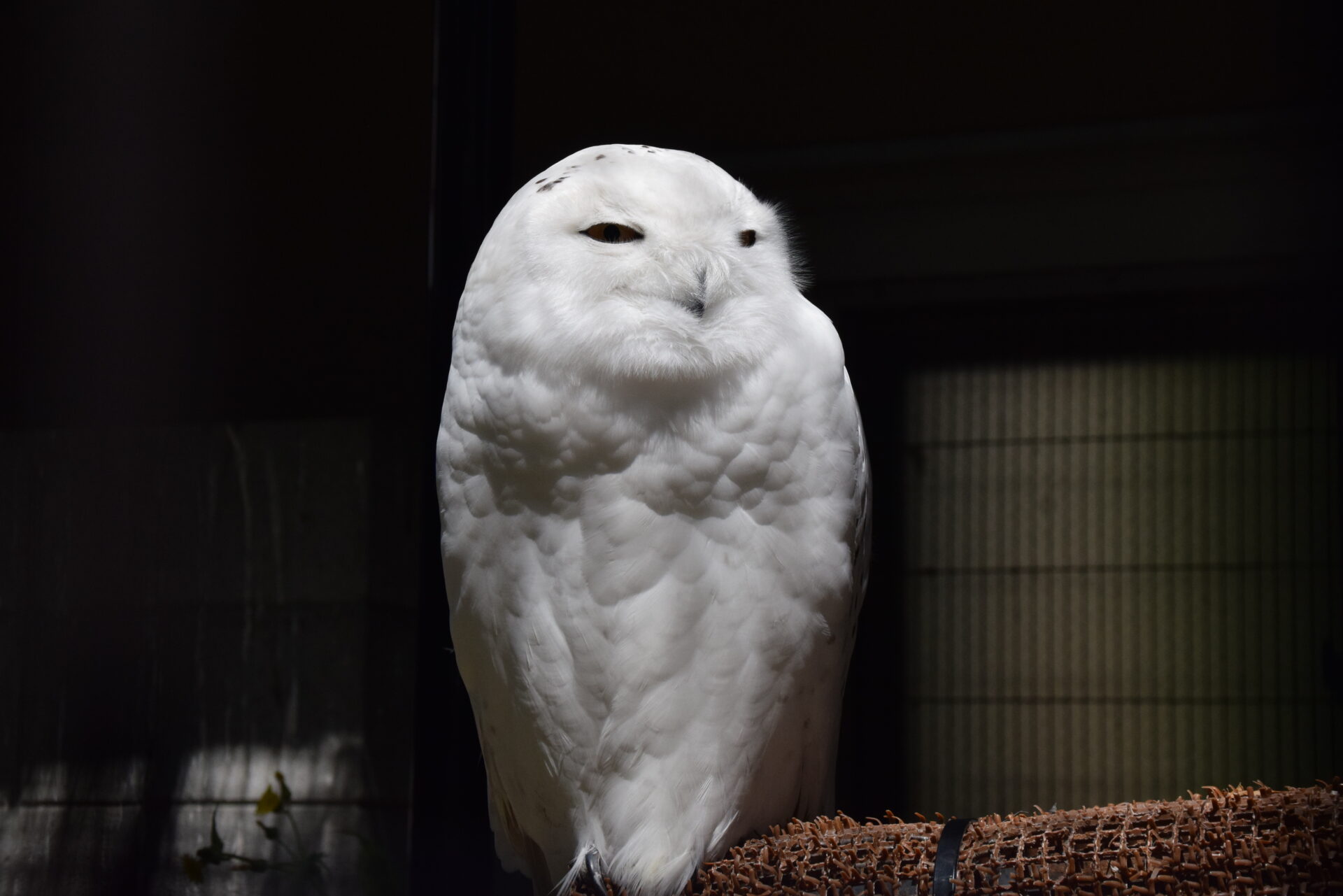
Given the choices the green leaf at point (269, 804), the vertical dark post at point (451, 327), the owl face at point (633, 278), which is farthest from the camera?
the green leaf at point (269, 804)

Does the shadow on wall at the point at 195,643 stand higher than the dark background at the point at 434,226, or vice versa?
the dark background at the point at 434,226

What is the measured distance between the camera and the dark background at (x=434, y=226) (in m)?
1.75

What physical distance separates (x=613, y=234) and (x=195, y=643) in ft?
3.78

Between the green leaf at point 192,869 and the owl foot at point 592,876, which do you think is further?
the green leaf at point 192,869

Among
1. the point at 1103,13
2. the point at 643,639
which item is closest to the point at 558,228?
the point at 643,639

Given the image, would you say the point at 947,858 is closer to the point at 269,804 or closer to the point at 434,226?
the point at 434,226

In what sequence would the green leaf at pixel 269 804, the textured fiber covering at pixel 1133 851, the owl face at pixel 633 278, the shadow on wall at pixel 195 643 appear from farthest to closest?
the green leaf at pixel 269 804 → the shadow on wall at pixel 195 643 → the owl face at pixel 633 278 → the textured fiber covering at pixel 1133 851

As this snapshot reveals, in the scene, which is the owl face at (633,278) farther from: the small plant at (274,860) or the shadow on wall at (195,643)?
the small plant at (274,860)

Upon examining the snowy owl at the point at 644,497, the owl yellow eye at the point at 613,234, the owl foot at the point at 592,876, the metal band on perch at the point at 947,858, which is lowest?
the owl foot at the point at 592,876

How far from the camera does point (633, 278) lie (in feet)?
3.85

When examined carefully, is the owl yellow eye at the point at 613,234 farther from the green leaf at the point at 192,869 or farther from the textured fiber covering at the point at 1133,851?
the green leaf at the point at 192,869

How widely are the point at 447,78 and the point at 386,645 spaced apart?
0.88 meters

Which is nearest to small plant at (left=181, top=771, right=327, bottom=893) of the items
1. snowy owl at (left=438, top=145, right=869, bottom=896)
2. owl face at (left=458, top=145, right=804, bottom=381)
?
snowy owl at (left=438, top=145, right=869, bottom=896)

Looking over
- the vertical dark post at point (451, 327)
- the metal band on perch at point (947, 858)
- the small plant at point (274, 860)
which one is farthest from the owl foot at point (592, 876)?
the small plant at point (274, 860)
